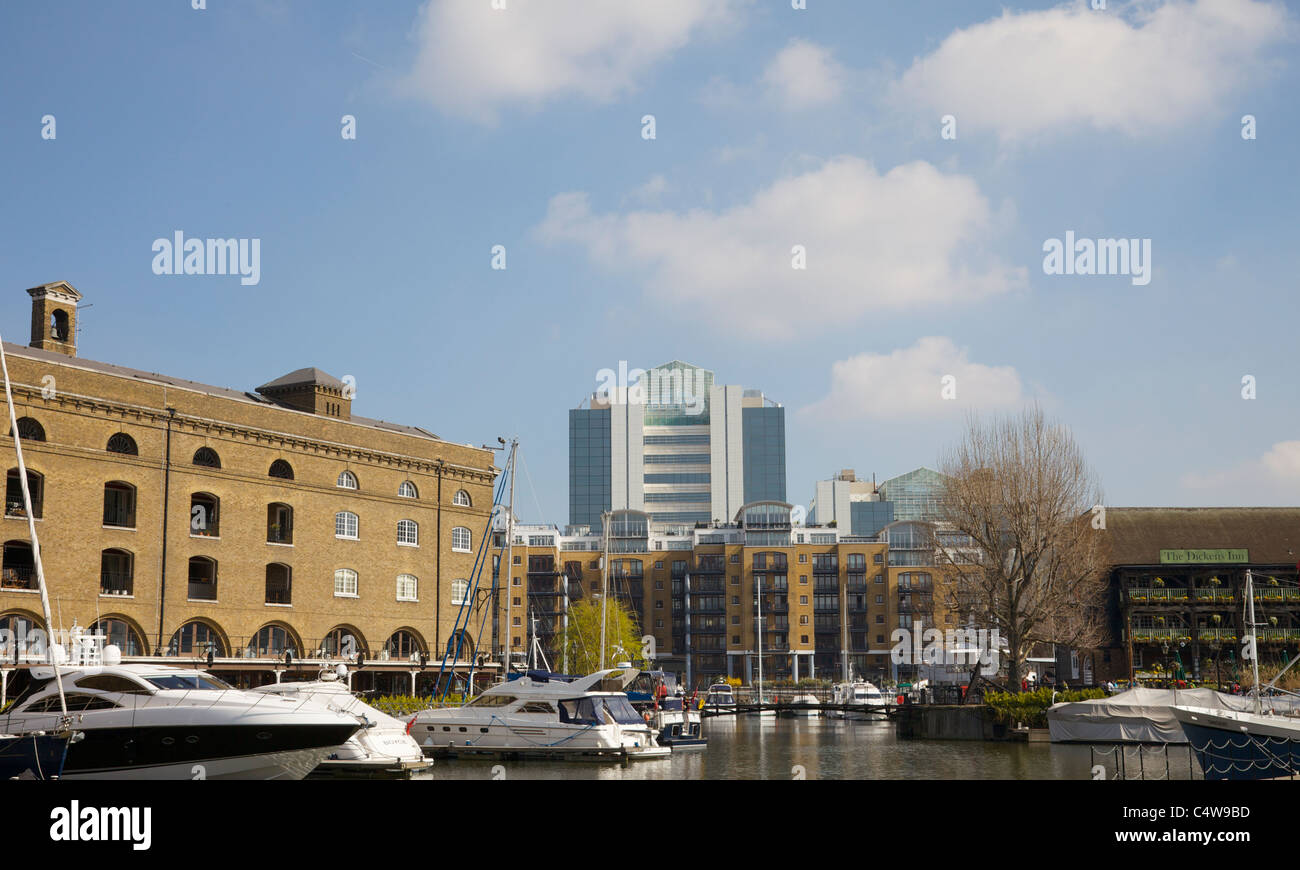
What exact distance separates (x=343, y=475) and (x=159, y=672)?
35.9m

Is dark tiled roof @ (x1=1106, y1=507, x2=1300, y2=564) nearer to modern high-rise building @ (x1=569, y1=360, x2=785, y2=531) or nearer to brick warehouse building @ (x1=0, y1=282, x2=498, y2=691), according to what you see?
brick warehouse building @ (x1=0, y1=282, x2=498, y2=691)

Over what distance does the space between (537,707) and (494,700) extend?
1.70 m

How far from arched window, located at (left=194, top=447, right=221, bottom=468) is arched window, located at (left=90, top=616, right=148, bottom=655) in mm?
8098

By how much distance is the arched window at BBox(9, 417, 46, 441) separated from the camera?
49219 mm

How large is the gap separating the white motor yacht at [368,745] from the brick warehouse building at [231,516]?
19.3 meters

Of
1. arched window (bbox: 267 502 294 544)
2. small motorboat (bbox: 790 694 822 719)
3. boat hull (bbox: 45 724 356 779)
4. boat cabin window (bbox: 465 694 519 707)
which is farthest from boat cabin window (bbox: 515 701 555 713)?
A: small motorboat (bbox: 790 694 822 719)

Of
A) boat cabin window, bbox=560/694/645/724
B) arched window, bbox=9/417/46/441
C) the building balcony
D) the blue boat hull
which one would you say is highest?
arched window, bbox=9/417/46/441

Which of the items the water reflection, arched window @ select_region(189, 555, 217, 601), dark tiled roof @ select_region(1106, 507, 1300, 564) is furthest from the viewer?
dark tiled roof @ select_region(1106, 507, 1300, 564)

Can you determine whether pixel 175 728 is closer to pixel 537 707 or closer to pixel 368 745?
pixel 368 745

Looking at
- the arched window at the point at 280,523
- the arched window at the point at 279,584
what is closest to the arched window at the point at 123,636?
→ the arched window at the point at 279,584

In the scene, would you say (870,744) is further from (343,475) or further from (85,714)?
(85,714)

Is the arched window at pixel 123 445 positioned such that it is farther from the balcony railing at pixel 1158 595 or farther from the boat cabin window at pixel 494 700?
the balcony railing at pixel 1158 595
